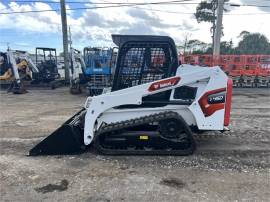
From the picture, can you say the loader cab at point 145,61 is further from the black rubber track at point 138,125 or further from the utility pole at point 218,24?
the utility pole at point 218,24

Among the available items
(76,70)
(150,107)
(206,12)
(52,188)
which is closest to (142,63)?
(150,107)

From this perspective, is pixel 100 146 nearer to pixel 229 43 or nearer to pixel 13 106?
pixel 13 106

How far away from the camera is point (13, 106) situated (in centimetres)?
1123

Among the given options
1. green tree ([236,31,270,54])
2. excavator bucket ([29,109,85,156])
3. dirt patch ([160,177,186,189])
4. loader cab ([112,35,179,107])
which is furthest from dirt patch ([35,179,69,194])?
green tree ([236,31,270,54])

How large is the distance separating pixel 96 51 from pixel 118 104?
9821mm

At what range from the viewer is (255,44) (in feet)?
138

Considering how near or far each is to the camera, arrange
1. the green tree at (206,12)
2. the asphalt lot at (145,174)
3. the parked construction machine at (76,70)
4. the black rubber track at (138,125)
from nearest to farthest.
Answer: the asphalt lot at (145,174) → the black rubber track at (138,125) → the parked construction machine at (76,70) → the green tree at (206,12)

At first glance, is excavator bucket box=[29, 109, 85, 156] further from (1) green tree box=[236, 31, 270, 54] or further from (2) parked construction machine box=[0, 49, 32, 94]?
(1) green tree box=[236, 31, 270, 54]

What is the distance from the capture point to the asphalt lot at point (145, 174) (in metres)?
3.87

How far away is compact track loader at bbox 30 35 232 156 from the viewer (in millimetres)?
5043

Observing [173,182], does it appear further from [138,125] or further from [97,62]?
[97,62]

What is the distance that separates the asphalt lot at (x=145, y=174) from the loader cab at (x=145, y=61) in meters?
1.21

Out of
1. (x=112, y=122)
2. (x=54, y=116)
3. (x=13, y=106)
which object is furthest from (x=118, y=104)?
(x=13, y=106)

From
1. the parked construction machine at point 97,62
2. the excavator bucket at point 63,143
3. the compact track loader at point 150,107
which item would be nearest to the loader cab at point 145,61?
the compact track loader at point 150,107
